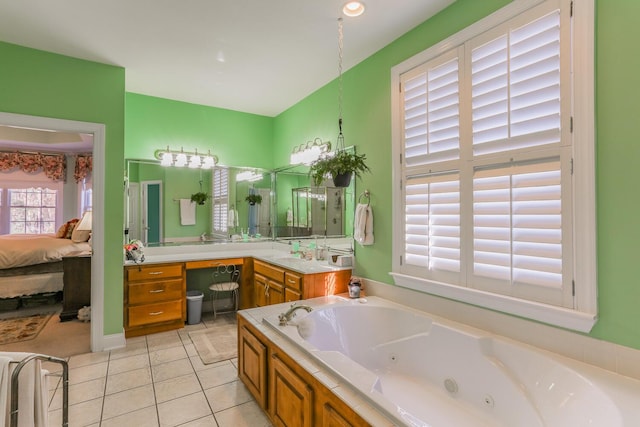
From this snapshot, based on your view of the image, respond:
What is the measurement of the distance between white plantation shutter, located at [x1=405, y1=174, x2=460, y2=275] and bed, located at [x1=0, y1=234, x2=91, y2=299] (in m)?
4.42

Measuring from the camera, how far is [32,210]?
630 cm

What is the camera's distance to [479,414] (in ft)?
5.96

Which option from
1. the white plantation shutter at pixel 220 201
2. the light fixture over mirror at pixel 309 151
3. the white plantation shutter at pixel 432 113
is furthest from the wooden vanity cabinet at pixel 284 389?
the white plantation shutter at pixel 220 201

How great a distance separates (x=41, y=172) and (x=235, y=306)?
16.6 feet

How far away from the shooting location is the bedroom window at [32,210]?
6.18 m

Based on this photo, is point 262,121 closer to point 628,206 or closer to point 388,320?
point 388,320

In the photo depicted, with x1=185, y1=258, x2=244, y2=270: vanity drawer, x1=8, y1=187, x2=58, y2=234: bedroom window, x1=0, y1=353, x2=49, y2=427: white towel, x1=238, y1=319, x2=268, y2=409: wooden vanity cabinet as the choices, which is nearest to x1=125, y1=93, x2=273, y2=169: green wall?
x1=185, y1=258, x2=244, y2=270: vanity drawer

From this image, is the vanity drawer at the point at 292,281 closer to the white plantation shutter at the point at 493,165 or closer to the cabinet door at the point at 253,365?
the cabinet door at the point at 253,365

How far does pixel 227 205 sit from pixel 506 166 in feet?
11.4

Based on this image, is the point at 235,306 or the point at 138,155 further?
the point at 235,306

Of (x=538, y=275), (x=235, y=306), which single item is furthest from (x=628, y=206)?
(x=235, y=306)

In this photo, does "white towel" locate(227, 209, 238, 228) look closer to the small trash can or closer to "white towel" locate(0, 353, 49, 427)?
the small trash can

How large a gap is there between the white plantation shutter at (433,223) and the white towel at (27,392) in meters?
2.26

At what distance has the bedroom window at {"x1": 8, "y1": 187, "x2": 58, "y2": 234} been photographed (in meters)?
6.18
